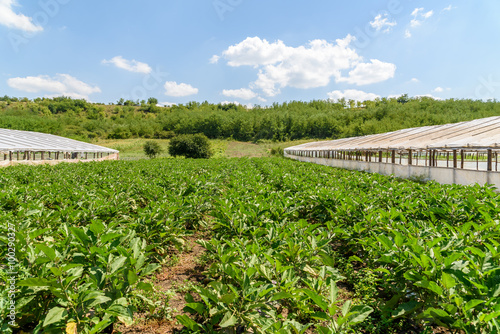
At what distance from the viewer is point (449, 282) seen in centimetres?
182

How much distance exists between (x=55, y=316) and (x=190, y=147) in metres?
40.9

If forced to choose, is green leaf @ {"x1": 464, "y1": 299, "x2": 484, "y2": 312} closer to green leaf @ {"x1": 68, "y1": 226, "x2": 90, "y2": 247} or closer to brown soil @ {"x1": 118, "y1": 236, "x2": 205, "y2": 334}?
brown soil @ {"x1": 118, "y1": 236, "x2": 205, "y2": 334}

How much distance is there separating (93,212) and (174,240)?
130 centimetres

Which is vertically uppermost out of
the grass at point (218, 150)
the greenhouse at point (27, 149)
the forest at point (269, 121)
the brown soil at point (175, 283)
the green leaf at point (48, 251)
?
the forest at point (269, 121)

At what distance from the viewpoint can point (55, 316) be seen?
1817 millimetres

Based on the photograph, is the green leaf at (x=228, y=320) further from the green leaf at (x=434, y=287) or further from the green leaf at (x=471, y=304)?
the green leaf at (x=471, y=304)

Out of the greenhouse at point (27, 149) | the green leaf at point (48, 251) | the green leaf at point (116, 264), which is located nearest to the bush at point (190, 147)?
the greenhouse at point (27, 149)

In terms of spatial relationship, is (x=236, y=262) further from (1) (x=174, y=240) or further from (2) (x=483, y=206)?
(2) (x=483, y=206)

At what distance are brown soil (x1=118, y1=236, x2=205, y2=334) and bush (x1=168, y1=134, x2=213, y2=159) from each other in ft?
123

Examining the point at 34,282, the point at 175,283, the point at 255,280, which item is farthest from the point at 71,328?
the point at 175,283

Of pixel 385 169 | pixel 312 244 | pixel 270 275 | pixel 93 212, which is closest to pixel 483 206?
pixel 312 244

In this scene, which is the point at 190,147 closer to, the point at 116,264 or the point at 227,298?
the point at 116,264

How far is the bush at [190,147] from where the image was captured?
137 feet

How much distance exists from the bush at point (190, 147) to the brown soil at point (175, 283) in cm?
3758
